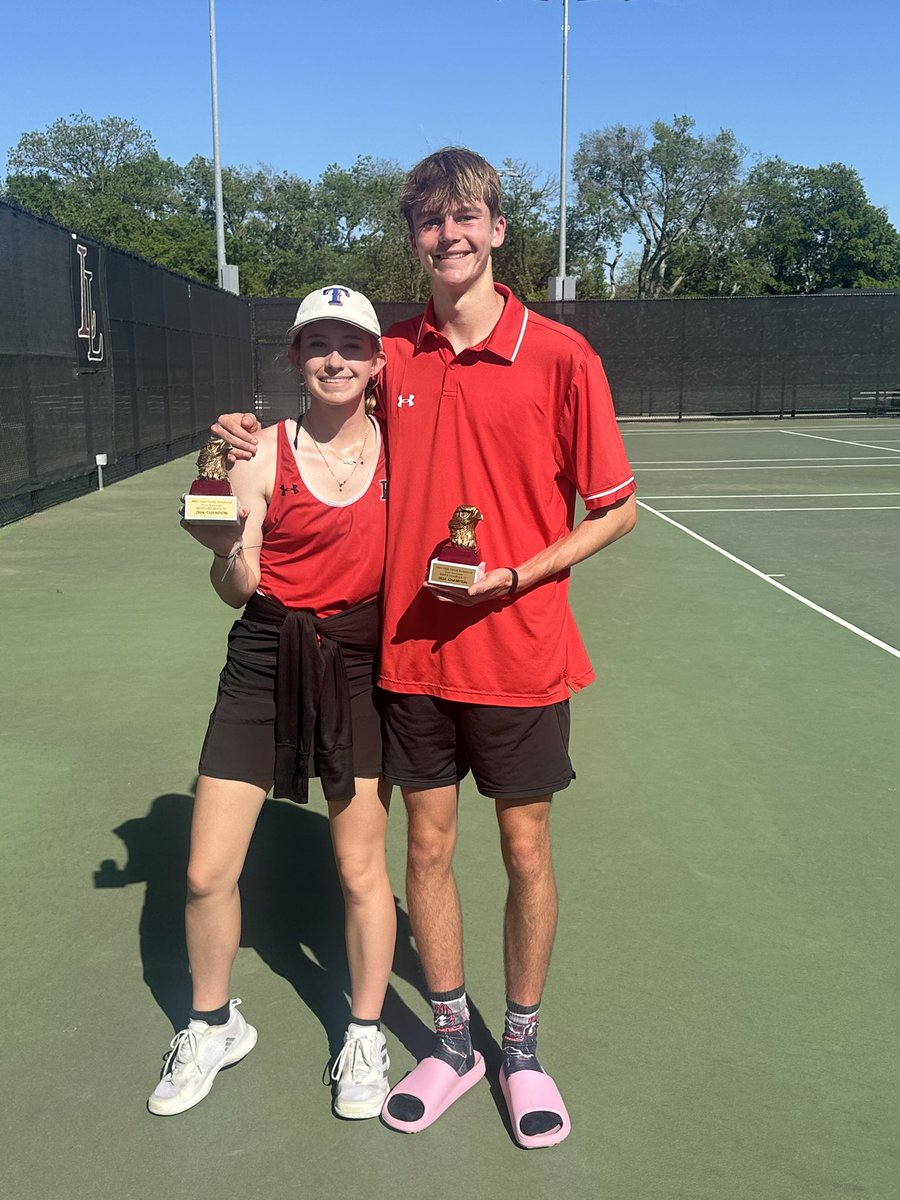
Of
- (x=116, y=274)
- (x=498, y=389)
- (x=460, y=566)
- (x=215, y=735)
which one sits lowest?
(x=215, y=735)

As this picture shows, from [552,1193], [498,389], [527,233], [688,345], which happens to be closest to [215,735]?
[498,389]

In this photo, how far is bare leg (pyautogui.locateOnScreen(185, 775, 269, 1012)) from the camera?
2.49 m

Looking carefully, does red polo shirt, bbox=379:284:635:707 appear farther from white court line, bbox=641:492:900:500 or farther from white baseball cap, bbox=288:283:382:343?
white court line, bbox=641:492:900:500

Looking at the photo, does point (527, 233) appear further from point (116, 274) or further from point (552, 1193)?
point (552, 1193)

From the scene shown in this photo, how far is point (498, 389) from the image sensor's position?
91.6 inches

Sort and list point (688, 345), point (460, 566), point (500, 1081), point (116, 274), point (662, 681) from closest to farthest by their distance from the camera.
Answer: point (460, 566), point (500, 1081), point (662, 681), point (116, 274), point (688, 345)

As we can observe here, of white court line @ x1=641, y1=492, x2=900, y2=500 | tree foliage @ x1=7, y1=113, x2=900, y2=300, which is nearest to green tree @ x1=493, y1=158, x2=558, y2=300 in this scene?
tree foliage @ x1=7, y1=113, x2=900, y2=300

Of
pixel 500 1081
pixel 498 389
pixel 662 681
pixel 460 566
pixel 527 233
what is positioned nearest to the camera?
pixel 460 566

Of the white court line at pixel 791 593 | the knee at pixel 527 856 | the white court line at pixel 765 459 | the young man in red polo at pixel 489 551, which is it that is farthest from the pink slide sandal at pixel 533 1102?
the white court line at pixel 765 459

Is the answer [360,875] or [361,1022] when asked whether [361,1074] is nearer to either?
[361,1022]

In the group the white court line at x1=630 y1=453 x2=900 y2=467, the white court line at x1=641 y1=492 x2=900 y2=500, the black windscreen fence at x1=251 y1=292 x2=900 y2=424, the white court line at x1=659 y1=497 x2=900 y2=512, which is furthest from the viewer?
the black windscreen fence at x1=251 y1=292 x2=900 y2=424

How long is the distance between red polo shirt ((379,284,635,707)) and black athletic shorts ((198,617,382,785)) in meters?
0.11

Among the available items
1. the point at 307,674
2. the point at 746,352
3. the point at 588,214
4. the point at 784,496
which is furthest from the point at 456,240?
the point at 588,214

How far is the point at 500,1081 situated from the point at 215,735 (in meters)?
0.94
